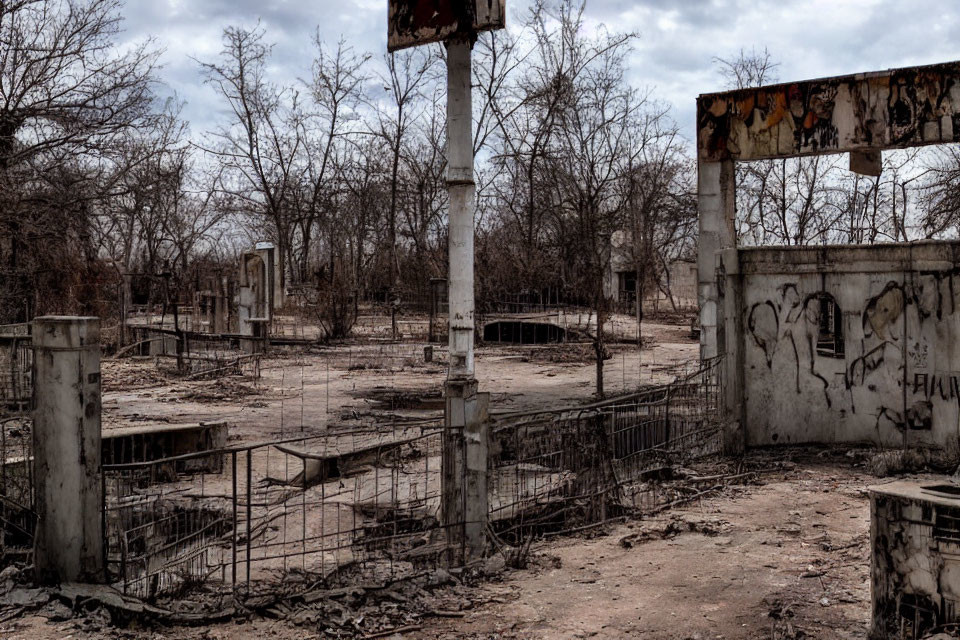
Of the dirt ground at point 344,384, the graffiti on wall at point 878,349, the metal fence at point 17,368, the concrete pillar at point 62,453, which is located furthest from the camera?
the dirt ground at point 344,384

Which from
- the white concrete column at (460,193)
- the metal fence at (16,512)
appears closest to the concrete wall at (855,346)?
the white concrete column at (460,193)

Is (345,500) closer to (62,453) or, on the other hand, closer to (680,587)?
(62,453)

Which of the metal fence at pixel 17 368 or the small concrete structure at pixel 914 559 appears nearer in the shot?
the small concrete structure at pixel 914 559

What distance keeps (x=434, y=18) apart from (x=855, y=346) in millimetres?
6937

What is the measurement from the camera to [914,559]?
462 cm

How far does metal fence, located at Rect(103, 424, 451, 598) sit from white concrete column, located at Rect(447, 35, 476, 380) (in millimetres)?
985

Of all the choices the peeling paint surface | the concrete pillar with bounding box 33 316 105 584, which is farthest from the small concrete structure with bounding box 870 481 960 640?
the peeling paint surface

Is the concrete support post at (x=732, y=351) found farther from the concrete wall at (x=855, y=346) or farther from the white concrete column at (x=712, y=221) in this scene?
the white concrete column at (x=712, y=221)

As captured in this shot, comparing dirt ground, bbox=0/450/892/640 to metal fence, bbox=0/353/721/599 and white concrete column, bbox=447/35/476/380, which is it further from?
white concrete column, bbox=447/35/476/380

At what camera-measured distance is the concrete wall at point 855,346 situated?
10516mm

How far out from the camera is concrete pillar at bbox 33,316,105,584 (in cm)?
599

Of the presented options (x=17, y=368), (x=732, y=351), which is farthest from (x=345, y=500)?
(x=17, y=368)

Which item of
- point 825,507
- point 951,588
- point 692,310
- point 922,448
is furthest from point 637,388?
point 692,310

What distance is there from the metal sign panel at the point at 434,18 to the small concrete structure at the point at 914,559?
4.84 metres
